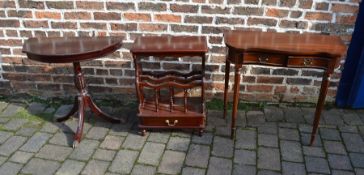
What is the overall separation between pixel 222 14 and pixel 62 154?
187cm

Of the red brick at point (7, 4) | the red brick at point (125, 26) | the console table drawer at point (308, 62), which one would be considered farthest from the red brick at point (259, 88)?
the red brick at point (7, 4)

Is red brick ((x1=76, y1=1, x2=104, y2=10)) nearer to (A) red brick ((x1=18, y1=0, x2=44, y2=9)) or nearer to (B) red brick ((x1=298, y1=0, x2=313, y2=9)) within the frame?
(A) red brick ((x1=18, y1=0, x2=44, y2=9))

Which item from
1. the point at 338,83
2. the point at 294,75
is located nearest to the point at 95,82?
the point at 294,75

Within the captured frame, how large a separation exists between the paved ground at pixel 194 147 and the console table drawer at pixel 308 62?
30.7 inches

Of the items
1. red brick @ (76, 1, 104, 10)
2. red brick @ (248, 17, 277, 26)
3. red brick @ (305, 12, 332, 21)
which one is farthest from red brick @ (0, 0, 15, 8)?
red brick @ (305, 12, 332, 21)

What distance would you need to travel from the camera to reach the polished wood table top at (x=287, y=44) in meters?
2.49

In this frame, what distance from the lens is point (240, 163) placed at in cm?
276

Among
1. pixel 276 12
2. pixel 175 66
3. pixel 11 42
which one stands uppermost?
pixel 276 12

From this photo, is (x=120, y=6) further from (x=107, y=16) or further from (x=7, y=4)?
(x=7, y=4)

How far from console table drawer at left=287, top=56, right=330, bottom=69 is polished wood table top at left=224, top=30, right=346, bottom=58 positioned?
5 centimetres

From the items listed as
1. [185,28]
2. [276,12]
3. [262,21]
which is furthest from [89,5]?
[276,12]

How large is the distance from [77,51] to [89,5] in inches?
27.3

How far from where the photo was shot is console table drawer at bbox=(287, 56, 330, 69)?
8.28 feet

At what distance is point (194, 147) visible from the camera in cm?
295
